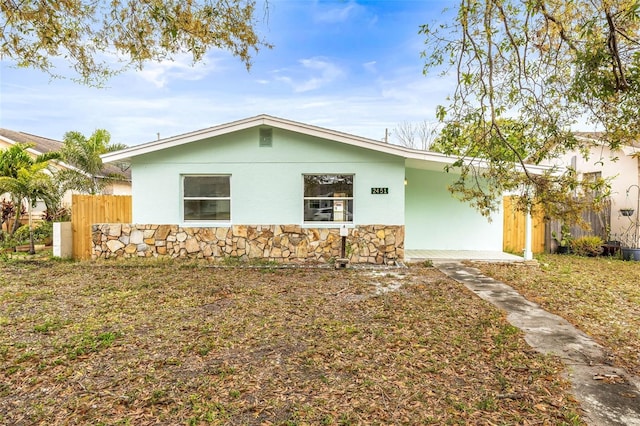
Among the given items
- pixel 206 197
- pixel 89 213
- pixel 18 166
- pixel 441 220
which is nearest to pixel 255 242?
pixel 206 197

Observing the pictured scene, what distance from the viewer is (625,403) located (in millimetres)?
2959

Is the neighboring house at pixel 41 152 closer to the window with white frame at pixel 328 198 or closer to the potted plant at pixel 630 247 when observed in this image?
the window with white frame at pixel 328 198

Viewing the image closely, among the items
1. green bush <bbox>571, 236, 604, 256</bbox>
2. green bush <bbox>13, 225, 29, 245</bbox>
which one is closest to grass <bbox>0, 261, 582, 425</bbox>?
green bush <bbox>13, 225, 29, 245</bbox>

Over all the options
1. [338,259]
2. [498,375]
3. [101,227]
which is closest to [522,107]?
[498,375]

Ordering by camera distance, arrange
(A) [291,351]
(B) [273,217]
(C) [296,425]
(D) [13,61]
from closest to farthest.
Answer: (C) [296,425] → (A) [291,351] → (D) [13,61] → (B) [273,217]

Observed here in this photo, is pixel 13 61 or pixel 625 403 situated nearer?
pixel 625 403

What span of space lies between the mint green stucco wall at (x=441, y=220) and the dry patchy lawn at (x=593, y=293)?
1775 mm

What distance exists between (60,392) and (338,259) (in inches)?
249

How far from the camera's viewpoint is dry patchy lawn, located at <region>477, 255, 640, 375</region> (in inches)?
175

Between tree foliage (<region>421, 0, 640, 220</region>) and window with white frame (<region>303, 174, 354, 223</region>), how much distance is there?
176 inches

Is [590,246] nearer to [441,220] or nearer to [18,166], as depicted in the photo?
[441,220]

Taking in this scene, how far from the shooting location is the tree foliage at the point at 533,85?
4.16 m

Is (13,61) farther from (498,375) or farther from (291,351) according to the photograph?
(498,375)

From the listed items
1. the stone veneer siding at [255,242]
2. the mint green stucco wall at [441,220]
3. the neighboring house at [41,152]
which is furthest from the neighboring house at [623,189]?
the neighboring house at [41,152]
